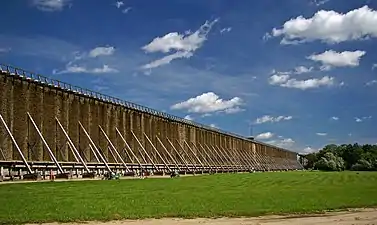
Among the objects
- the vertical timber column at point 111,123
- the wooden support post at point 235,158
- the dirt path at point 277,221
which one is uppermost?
the vertical timber column at point 111,123

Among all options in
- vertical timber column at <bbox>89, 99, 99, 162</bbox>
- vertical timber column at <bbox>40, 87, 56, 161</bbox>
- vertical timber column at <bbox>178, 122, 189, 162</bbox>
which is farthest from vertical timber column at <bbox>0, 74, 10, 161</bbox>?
vertical timber column at <bbox>178, 122, 189, 162</bbox>

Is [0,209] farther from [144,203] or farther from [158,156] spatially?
[158,156]

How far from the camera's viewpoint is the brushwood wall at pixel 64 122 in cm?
6156

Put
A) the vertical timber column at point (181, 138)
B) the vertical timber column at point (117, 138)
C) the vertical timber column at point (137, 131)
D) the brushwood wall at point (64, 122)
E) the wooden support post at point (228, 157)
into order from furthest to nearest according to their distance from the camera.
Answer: the wooden support post at point (228, 157) → the vertical timber column at point (181, 138) → the vertical timber column at point (137, 131) → the vertical timber column at point (117, 138) → the brushwood wall at point (64, 122)

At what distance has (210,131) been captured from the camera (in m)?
149

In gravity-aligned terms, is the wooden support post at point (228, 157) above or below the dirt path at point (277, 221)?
above

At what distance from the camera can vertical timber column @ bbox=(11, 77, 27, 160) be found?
197 feet

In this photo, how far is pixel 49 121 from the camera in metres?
68.6

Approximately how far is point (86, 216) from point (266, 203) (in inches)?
435

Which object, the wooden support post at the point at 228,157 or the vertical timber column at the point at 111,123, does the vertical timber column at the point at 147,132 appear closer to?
the vertical timber column at the point at 111,123

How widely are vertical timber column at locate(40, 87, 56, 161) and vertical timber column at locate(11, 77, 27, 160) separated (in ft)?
12.8

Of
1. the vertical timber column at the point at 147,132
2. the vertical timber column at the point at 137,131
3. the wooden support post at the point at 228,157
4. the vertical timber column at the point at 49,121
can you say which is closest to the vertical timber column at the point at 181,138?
the vertical timber column at the point at 147,132

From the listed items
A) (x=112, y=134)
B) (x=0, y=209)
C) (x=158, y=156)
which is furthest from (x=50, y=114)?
(x=0, y=209)

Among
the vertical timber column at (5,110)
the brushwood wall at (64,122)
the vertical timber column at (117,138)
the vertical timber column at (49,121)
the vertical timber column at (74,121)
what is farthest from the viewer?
the vertical timber column at (117,138)
